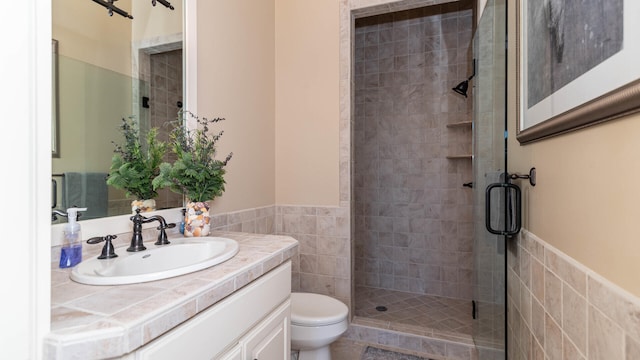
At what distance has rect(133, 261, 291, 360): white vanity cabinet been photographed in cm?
72

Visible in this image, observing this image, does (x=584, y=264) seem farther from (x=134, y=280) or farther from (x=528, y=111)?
(x=134, y=280)

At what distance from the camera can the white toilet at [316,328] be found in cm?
163

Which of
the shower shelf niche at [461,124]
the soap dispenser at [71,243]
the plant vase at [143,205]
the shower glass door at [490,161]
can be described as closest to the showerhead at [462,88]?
the shower shelf niche at [461,124]

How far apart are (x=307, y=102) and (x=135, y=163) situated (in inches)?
51.8

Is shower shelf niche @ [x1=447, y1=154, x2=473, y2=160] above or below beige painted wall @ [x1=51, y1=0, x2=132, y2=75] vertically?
below

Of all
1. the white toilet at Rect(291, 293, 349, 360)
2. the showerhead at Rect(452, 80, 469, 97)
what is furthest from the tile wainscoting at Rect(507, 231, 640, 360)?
the showerhead at Rect(452, 80, 469, 97)

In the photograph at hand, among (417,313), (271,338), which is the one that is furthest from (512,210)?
(417,313)

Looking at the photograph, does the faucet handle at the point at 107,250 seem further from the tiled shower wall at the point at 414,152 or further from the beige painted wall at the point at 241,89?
the tiled shower wall at the point at 414,152

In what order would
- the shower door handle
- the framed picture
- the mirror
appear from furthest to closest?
1. the shower door handle
2. the mirror
3. the framed picture

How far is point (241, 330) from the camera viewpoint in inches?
37.9

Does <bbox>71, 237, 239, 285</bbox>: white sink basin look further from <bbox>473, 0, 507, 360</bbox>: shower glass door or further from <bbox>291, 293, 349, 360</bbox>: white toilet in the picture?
<bbox>473, 0, 507, 360</bbox>: shower glass door

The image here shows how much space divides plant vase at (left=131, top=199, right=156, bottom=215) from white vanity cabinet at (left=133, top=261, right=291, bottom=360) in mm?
607

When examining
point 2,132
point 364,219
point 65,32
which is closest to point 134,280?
point 2,132

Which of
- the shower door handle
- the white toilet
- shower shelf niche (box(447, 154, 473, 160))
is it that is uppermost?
shower shelf niche (box(447, 154, 473, 160))
